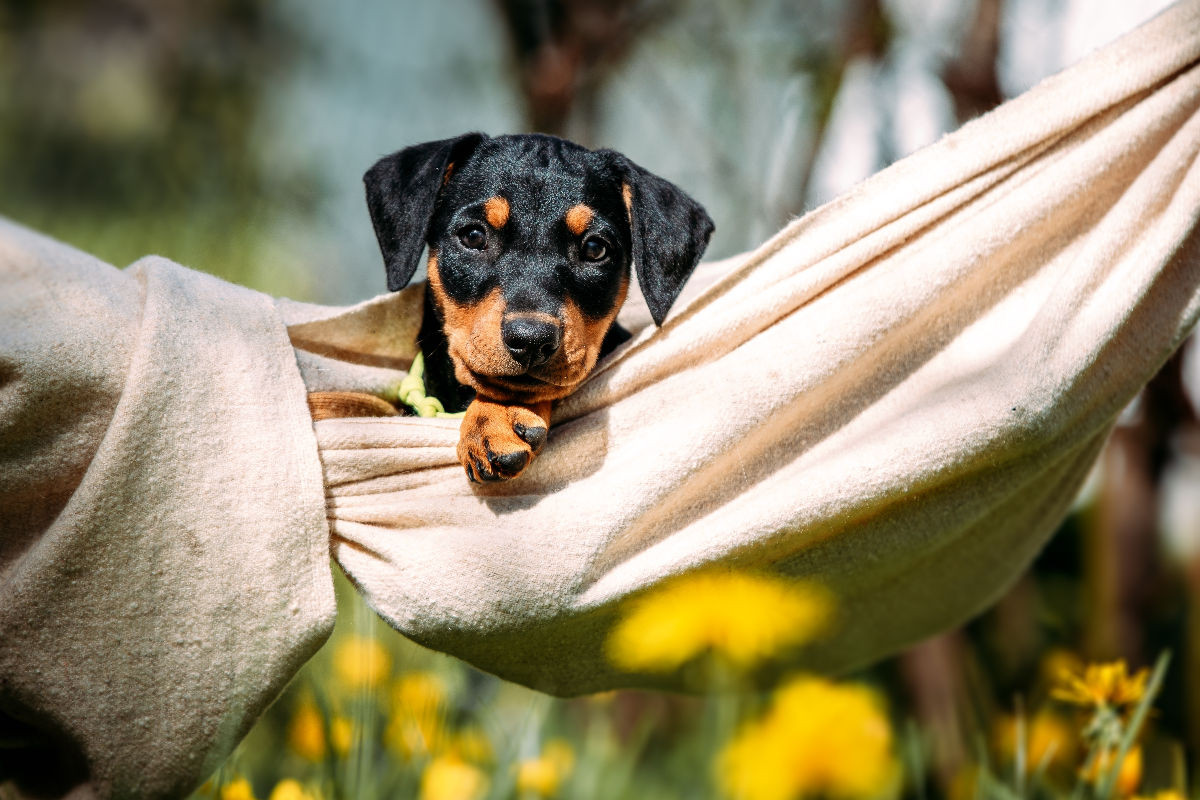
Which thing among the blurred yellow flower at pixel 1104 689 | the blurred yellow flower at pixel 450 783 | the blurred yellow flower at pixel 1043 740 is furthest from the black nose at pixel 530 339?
the blurred yellow flower at pixel 1043 740

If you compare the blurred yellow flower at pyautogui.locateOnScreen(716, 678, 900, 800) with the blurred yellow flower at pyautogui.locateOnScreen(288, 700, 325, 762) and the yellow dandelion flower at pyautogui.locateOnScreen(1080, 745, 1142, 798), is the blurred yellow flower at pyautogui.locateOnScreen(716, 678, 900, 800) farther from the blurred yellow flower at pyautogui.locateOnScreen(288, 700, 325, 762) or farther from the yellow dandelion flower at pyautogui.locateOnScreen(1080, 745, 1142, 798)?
the yellow dandelion flower at pyautogui.locateOnScreen(1080, 745, 1142, 798)

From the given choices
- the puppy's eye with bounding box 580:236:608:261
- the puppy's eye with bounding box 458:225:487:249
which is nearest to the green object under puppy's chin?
the puppy's eye with bounding box 458:225:487:249

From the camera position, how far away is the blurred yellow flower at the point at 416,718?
5.48 ft

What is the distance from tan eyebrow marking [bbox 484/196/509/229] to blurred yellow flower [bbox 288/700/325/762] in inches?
37.3

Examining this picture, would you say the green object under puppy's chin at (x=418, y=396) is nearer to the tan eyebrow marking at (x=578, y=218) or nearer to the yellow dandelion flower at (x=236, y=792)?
the tan eyebrow marking at (x=578, y=218)

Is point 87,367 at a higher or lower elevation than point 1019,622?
higher

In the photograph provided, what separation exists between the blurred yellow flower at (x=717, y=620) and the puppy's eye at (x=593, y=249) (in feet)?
2.29

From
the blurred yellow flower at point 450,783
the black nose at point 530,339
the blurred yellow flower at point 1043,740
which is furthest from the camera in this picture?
the blurred yellow flower at point 1043,740

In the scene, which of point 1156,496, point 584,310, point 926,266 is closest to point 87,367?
point 584,310

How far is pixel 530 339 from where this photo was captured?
5.21 ft

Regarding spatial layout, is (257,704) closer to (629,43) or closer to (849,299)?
(849,299)

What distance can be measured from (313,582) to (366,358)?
0.59 m

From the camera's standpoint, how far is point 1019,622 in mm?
3779

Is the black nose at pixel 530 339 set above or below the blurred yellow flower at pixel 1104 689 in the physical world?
above
